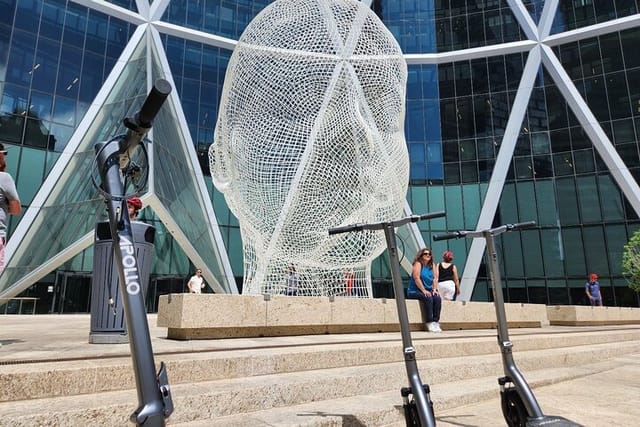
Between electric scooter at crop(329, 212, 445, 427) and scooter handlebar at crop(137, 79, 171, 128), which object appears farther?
electric scooter at crop(329, 212, 445, 427)

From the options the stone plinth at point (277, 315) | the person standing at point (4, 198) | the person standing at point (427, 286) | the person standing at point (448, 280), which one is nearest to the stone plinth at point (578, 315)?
the stone plinth at point (277, 315)

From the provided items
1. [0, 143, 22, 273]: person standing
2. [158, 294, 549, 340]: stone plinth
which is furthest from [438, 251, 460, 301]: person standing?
[0, 143, 22, 273]: person standing

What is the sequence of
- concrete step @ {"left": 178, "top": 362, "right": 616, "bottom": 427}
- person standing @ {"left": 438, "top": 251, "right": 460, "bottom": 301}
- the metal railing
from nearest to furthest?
concrete step @ {"left": 178, "top": 362, "right": 616, "bottom": 427}, person standing @ {"left": 438, "top": 251, "right": 460, "bottom": 301}, the metal railing

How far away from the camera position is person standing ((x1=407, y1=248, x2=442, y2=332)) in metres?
8.41

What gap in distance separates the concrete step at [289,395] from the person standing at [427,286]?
2.37m

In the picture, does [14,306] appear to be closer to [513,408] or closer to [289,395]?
[289,395]

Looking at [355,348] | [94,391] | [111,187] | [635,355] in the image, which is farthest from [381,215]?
[111,187]

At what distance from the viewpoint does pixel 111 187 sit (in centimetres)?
197

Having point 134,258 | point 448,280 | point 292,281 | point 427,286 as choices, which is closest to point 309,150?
point 292,281

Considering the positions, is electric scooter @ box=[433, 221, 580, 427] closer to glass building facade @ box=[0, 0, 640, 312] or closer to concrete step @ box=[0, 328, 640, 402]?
concrete step @ box=[0, 328, 640, 402]

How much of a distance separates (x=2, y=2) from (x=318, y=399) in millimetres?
31766

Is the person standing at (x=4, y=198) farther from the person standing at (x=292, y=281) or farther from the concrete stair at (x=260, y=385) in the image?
the person standing at (x=292, y=281)

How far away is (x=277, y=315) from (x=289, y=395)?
2905 millimetres

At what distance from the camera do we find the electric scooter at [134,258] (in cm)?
171
